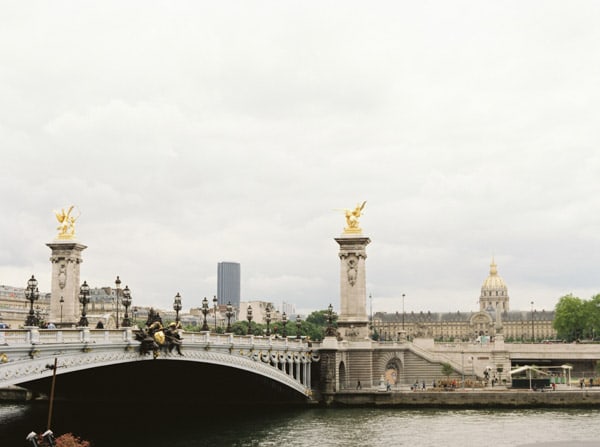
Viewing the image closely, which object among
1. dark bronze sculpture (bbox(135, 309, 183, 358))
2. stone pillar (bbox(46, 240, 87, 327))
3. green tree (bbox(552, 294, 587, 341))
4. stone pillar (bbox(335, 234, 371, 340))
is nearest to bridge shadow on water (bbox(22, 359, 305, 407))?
dark bronze sculpture (bbox(135, 309, 183, 358))

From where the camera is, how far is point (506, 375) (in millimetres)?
82312

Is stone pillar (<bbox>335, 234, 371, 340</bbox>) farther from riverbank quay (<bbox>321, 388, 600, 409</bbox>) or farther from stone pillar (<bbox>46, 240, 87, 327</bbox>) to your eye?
stone pillar (<bbox>46, 240, 87, 327</bbox>)

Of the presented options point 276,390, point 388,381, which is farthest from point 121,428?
point 388,381

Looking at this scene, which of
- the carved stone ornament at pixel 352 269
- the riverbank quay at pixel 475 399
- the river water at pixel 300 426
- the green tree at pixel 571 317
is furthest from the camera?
the green tree at pixel 571 317

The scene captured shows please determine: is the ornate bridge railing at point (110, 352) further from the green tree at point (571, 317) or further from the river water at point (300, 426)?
the green tree at point (571, 317)

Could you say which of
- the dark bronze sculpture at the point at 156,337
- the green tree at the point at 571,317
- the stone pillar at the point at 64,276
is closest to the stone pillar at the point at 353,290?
the stone pillar at the point at 64,276

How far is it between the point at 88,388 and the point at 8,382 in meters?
31.6

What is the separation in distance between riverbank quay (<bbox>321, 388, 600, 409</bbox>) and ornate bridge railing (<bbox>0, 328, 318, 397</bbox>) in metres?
4.43

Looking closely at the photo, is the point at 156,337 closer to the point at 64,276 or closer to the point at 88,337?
the point at 88,337

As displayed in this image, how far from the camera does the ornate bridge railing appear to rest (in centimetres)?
3206

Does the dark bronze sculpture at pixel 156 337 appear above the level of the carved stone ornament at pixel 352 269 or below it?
below

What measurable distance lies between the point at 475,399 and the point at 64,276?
34.3 meters

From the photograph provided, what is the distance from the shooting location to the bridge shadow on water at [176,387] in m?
56.1

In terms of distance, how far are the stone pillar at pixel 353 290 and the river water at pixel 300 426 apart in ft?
42.3
